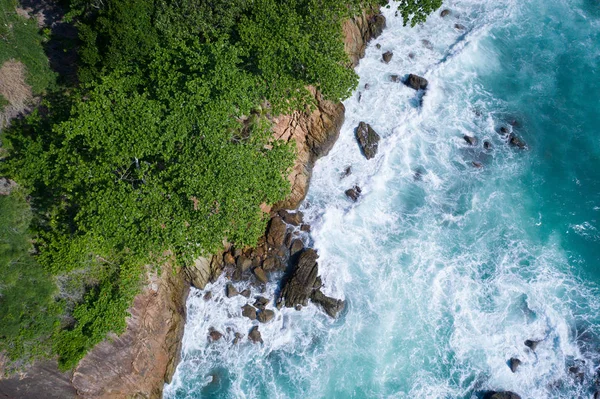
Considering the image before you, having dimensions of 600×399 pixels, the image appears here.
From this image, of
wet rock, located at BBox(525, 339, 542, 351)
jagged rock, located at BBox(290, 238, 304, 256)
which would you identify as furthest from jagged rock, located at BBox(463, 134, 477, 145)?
jagged rock, located at BBox(290, 238, 304, 256)

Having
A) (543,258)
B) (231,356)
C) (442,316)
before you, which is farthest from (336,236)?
(543,258)

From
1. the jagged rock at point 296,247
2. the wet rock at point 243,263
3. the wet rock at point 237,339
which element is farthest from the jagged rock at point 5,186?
the jagged rock at point 296,247

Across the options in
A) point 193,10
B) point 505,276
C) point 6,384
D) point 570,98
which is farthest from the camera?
point 570,98

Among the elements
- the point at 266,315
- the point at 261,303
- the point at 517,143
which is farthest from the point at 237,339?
the point at 517,143

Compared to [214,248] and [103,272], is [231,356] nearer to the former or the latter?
[214,248]

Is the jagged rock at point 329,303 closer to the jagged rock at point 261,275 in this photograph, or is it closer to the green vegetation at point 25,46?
the jagged rock at point 261,275

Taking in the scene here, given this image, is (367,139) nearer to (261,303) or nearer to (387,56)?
(387,56)
